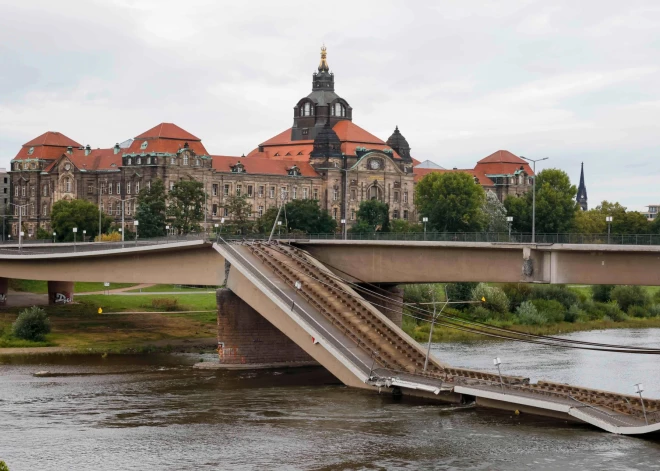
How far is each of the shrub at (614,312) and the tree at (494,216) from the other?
194ft

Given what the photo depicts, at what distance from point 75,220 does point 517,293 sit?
79.3m

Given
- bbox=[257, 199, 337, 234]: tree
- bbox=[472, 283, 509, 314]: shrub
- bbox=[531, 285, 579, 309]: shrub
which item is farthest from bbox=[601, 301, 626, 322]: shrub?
bbox=[257, 199, 337, 234]: tree

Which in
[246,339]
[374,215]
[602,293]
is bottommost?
[246,339]

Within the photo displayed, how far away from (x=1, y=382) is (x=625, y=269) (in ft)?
109

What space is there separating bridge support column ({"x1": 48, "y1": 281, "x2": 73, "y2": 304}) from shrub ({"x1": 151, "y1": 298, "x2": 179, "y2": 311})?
707cm

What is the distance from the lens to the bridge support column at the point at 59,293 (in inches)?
4168

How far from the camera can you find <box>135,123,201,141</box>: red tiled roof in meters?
194

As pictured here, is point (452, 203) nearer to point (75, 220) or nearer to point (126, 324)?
point (75, 220)

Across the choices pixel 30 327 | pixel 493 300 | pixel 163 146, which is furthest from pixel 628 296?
pixel 163 146

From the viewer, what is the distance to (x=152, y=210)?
563ft

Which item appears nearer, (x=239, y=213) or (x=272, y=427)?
(x=272, y=427)

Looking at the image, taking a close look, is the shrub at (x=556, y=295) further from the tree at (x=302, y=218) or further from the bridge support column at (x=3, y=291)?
the tree at (x=302, y=218)

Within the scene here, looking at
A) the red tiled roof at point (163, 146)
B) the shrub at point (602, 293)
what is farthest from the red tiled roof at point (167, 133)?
the shrub at point (602, 293)

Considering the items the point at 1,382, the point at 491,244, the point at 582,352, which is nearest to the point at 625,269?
the point at 491,244
